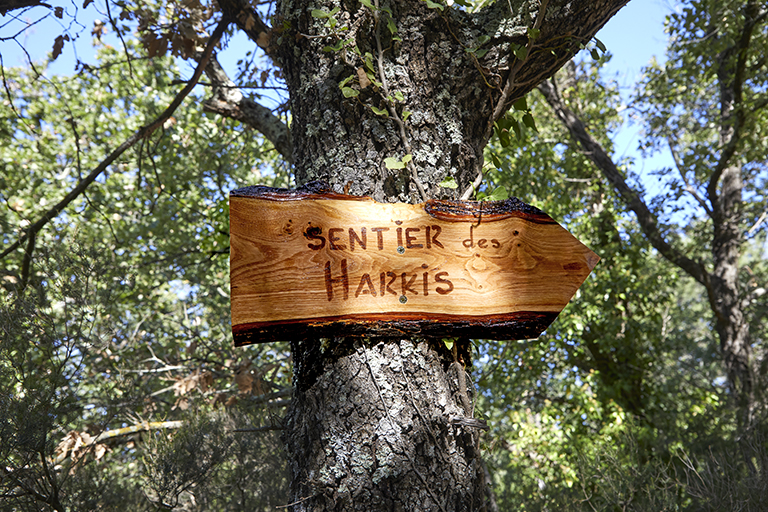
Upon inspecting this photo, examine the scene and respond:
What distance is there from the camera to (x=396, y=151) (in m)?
1.42

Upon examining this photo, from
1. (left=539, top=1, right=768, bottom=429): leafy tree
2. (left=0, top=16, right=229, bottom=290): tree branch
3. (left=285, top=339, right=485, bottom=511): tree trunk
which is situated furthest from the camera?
(left=539, top=1, right=768, bottom=429): leafy tree

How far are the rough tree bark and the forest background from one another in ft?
0.40

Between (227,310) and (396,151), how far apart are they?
6.13m

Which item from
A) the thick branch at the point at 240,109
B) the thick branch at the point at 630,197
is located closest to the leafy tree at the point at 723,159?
the thick branch at the point at 630,197

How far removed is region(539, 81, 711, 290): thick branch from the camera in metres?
5.57

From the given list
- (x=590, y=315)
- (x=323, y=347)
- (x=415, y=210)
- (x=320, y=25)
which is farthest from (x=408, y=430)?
(x=590, y=315)

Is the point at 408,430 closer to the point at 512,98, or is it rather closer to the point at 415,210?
the point at 415,210

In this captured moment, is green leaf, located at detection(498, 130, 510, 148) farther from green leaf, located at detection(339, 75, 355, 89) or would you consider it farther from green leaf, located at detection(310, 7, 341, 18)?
green leaf, located at detection(310, 7, 341, 18)

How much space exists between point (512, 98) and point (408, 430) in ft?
3.66

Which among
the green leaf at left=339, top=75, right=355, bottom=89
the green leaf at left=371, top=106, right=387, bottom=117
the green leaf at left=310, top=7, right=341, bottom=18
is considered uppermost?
the green leaf at left=310, top=7, right=341, bottom=18

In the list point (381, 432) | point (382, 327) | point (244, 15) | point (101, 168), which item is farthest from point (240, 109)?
point (381, 432)

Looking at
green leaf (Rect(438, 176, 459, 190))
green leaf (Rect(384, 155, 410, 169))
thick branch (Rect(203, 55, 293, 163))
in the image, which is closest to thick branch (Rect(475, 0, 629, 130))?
green leaf (Rect(438, 176, 459, 190))

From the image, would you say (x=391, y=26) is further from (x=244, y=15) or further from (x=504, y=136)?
(x=244, y=15)

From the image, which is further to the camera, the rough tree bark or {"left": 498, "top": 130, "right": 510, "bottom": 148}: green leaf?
{"left": 498, "top": 130, "right": 510, "bottom": 148}: green leaf
